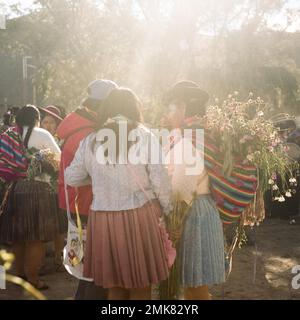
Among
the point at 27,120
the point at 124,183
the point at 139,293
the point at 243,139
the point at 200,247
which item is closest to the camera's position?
the point at 124,183

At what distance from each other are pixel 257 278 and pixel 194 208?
246cm

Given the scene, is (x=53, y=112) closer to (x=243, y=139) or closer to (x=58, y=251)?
(x=58, y=251)

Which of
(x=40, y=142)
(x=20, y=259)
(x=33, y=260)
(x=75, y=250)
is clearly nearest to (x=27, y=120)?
(x=40, y=142)

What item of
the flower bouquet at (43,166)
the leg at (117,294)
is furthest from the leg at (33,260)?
the leg at (117,294)

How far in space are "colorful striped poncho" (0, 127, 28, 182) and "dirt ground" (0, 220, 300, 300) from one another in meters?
1.22

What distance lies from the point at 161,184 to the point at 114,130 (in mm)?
445

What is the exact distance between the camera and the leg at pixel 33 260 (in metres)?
5.42

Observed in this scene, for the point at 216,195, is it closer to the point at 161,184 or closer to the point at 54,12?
the point at 161,184

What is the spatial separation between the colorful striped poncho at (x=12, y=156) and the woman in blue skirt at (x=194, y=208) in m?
1.95

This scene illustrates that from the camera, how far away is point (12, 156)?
5156mm

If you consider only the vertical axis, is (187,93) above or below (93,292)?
above

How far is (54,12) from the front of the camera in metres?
26.2

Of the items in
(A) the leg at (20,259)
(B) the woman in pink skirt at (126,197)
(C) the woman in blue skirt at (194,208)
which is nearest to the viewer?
(B) the woman in pink skirt at (126,197)

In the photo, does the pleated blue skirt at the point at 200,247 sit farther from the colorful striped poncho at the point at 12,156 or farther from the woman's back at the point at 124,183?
the colorful striped poncho at the point at 12,156
